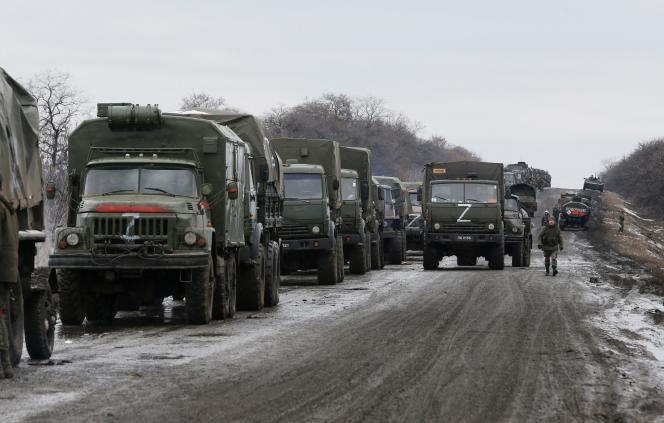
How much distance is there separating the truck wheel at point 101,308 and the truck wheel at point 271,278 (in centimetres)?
371

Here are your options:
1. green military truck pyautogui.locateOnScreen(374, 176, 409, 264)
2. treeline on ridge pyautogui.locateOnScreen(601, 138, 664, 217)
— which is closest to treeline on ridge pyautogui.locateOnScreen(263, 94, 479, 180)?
treeline on ridge pyautogui.locateOnScreen(601, 138, 664, 217)

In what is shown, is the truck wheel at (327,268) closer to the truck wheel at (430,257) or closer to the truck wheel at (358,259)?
the truck wheel at (358,259)

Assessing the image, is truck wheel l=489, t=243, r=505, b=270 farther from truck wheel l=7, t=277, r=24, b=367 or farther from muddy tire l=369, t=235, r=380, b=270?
truck wheel l=7, t=277, r=24, b=367

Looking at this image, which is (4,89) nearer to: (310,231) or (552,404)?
(552,404)

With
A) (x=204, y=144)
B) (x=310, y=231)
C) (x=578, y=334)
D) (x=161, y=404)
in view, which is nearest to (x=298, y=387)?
(x=161, y=404)

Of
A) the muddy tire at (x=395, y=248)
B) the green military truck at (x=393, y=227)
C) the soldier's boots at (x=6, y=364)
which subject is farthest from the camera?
the muddy tire at (x=395, y=248)

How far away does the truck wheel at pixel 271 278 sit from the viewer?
22.4 meters

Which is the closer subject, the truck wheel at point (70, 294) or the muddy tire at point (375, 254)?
the truck wheel at point (70, 294)

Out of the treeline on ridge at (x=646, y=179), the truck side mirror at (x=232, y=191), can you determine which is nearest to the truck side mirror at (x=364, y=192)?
the truck side mirror at (x=232, y=191)

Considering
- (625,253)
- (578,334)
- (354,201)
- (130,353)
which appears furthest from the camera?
(625,253)

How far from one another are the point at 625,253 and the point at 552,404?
4391 cm

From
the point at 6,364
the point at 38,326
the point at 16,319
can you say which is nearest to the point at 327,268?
the point at 38,326

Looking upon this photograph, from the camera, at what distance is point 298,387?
1105 cm

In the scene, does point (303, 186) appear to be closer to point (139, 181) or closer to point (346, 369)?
point (139, 181)
